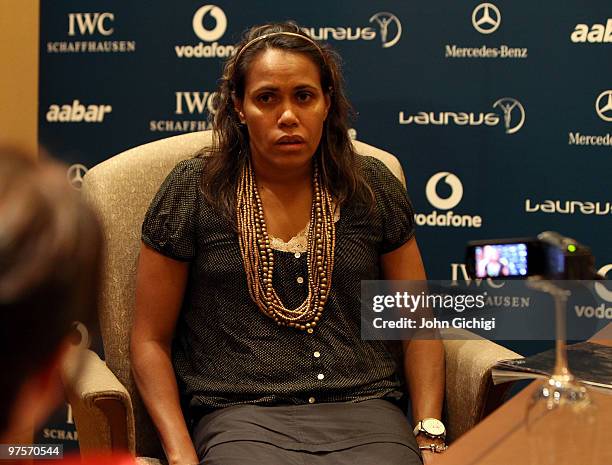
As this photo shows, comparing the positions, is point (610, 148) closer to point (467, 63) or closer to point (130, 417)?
point (467, 63)

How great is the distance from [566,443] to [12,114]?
282cm

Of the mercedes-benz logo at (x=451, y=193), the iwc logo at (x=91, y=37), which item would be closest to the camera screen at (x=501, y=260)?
the mercedes-benz logo at (x=451, y=193)

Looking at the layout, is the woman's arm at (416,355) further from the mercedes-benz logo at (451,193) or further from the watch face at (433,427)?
the mercedes-benz logo at (451,193)

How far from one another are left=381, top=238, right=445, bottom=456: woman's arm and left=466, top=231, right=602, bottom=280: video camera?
1025 millimetres

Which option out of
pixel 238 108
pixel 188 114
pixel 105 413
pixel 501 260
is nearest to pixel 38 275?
pixel 501 260

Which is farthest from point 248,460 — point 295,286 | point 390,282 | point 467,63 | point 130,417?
point 467,63

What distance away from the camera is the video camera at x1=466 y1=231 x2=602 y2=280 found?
4.77ft

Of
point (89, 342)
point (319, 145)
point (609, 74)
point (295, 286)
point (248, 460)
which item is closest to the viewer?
point (89, 342)

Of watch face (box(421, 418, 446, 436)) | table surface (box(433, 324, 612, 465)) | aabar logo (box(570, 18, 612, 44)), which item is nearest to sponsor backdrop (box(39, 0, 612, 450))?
aabar logo (box(570, 18, 612, 44))

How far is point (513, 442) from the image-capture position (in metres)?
1.54

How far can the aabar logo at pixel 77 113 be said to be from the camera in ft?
12.2

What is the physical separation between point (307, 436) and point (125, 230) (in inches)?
32.2

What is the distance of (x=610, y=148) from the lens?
3.43m

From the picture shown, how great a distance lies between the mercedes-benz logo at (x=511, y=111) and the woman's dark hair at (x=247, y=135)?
108cm
